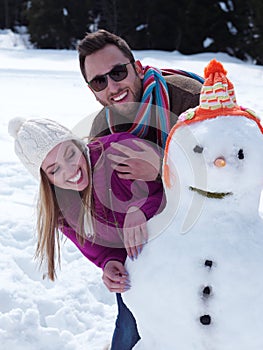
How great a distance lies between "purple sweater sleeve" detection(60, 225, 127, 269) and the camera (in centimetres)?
166

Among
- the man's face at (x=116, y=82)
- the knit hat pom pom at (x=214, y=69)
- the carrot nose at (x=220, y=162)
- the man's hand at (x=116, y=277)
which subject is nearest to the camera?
the carrot nose at (x=220, y=162)

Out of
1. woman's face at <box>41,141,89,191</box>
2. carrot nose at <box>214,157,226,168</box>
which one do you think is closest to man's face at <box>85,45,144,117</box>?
woman's face at <box>41,141,89,191</box>

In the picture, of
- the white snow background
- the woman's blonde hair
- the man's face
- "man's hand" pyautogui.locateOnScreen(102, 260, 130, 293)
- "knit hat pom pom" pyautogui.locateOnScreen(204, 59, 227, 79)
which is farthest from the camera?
the white snow background

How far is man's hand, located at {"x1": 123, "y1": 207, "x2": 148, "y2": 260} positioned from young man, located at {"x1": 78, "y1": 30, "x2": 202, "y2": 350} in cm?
33

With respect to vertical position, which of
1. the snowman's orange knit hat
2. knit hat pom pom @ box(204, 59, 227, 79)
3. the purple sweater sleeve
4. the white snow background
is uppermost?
knit hat pom pom @ box(204, 59, 227, 79)

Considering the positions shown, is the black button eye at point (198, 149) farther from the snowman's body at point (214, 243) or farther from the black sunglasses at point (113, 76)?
the black sunglasses at point (113, 76)

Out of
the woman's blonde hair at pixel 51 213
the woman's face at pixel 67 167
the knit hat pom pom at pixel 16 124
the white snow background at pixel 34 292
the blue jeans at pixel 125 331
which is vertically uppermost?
the knit hat pom pom at pixel 16 124

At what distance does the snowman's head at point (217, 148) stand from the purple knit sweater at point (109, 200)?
0.19 metres

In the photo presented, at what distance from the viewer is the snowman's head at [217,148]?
131 cm

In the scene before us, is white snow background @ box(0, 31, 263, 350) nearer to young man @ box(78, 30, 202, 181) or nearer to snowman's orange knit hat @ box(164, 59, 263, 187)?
young man @ box(78, 30, 202, 181)

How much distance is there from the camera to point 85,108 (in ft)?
20.4

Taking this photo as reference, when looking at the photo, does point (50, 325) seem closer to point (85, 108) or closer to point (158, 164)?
point (158, 164)

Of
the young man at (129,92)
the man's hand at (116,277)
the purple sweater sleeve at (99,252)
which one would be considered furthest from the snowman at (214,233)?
the young man at (129,92)

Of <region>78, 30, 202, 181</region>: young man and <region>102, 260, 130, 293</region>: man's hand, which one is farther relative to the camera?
<region>78, 30, 202, 181</region>: young man
